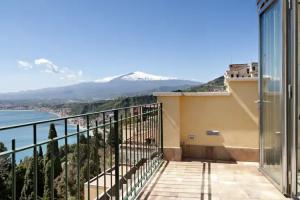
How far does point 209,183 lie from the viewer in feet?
9.68

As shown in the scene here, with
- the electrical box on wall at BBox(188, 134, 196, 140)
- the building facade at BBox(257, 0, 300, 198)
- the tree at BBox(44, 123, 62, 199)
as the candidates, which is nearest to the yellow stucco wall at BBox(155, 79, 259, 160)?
the electrical box on wall at BBox(188, 134, 196, 140)

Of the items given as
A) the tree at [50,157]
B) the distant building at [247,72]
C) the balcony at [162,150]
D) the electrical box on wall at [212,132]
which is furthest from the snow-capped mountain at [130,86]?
the tree at [50,157]

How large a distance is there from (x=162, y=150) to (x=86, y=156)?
2283 millimetres

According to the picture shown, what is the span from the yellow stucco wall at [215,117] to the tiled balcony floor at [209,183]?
0.41 m

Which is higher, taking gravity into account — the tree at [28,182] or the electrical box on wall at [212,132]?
the tree at [28,182]

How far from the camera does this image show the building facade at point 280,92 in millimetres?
2340

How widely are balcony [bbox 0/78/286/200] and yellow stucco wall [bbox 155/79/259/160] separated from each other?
0.02m

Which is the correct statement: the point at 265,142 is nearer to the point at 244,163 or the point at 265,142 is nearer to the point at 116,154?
the point at 244,163

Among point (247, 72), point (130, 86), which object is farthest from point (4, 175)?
point (130, 86)

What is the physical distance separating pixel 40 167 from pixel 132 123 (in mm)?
1559

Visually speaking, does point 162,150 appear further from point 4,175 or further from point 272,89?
point 4,175

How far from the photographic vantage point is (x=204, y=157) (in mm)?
4102

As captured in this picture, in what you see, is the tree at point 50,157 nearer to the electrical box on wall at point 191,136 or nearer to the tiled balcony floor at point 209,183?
the tiled balcony floor at point 209,183

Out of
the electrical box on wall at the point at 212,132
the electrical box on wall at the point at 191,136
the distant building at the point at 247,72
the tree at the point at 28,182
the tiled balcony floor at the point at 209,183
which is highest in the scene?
the distant building at the point at 247,72
